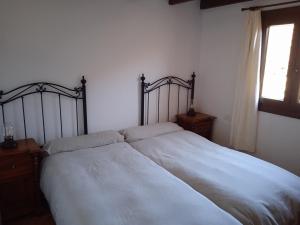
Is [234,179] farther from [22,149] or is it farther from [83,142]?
[22,149]

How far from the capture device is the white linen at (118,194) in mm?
1554

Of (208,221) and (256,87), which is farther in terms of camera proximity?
(256,87)

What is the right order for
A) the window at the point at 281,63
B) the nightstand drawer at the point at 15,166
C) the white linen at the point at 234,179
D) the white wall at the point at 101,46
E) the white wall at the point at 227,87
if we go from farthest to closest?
the white wall at the point at 227,87 < the window at the point at 281,63 < the white wall at the point at 101,46 < the nightstand drawer at the point at 15,166 < the white linen at the point at 234,179

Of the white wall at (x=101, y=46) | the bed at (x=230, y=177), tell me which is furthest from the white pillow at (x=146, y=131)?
the white wall at (x=101, y=46)

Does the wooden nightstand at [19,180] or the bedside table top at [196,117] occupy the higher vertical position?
Result: the bedside table top at [196,117]

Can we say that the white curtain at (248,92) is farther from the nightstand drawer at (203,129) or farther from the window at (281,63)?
the nightstand drawer at (203,129)

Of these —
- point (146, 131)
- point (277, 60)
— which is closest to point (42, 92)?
point (146, 131)

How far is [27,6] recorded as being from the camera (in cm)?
246

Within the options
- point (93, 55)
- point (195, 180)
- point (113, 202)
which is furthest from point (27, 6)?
point (195, 180)

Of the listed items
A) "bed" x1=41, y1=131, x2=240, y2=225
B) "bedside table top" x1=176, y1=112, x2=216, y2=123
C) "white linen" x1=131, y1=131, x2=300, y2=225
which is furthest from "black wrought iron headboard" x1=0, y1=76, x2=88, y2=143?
"bedside table top" x1=176, y1=112, x2=216, y2=123

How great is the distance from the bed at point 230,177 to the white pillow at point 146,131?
1 centimetres

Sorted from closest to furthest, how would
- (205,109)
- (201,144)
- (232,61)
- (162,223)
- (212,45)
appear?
(162,223), (201,144), (232,61), (212,45), (205,109)

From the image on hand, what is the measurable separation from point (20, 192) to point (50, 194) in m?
0.55

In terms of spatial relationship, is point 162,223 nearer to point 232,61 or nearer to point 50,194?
point 50,194
